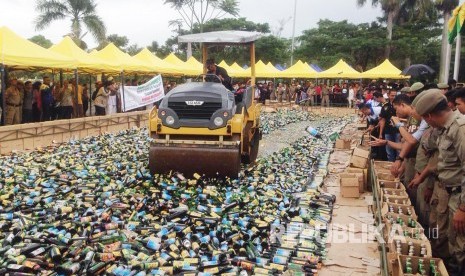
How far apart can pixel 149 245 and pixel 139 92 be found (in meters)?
12.4

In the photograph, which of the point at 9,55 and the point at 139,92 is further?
the point at 139,92

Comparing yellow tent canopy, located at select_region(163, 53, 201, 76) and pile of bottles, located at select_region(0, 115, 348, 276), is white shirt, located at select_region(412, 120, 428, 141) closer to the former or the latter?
pile of bottles, located at select_region(0, 115, 348, 276)

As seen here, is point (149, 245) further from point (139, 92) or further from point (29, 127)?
point (139, 92)

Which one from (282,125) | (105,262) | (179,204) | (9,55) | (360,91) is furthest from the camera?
(360,91)

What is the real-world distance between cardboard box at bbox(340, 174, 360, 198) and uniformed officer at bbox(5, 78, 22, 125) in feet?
34.9

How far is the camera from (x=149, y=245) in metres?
5.29

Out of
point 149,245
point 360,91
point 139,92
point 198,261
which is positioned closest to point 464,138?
point 198,261

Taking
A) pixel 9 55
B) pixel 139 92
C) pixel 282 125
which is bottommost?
pixel 282 125

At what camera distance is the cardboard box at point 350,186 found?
809cm

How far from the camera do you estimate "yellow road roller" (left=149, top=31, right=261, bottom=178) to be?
7.65m

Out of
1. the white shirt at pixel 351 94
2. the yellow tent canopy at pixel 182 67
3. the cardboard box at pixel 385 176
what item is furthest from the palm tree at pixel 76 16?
the cardboard box at pixel 385 176

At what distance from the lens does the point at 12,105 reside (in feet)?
45.6

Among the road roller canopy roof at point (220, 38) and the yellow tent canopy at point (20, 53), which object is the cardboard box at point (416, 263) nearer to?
the road roller canopy roof at point (220, 38)

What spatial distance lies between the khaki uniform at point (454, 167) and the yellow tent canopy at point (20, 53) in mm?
11371
